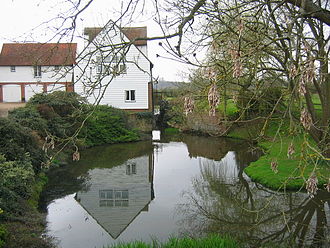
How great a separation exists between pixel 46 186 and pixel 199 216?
21.9 feet

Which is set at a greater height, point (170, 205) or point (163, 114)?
point (163, 114)

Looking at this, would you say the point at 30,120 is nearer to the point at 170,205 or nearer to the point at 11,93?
the point at 170,205

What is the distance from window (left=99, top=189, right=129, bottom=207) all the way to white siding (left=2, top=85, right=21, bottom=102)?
28.1 meters

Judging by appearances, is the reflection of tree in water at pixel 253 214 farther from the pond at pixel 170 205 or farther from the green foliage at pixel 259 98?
the green foliage at pixel 259 98

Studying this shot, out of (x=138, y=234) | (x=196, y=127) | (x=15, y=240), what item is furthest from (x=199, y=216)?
(x=196, y=127)

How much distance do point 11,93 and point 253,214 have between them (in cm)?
3366

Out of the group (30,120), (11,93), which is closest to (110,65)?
(30,120)

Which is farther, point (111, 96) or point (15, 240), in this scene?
point (111, 96)

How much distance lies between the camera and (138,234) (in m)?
8.77

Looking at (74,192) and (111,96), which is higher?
(111,96)

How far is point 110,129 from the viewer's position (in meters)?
25.1

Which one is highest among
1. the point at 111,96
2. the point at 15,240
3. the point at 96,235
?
the point at 111,96

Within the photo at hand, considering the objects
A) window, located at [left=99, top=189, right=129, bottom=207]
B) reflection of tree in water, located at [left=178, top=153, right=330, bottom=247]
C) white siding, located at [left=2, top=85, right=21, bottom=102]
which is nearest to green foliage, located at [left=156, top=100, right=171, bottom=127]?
white siding, located at [left=2, top=85, right=21, bottom=102]

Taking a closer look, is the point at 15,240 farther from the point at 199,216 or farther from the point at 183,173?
the point at 183,173
